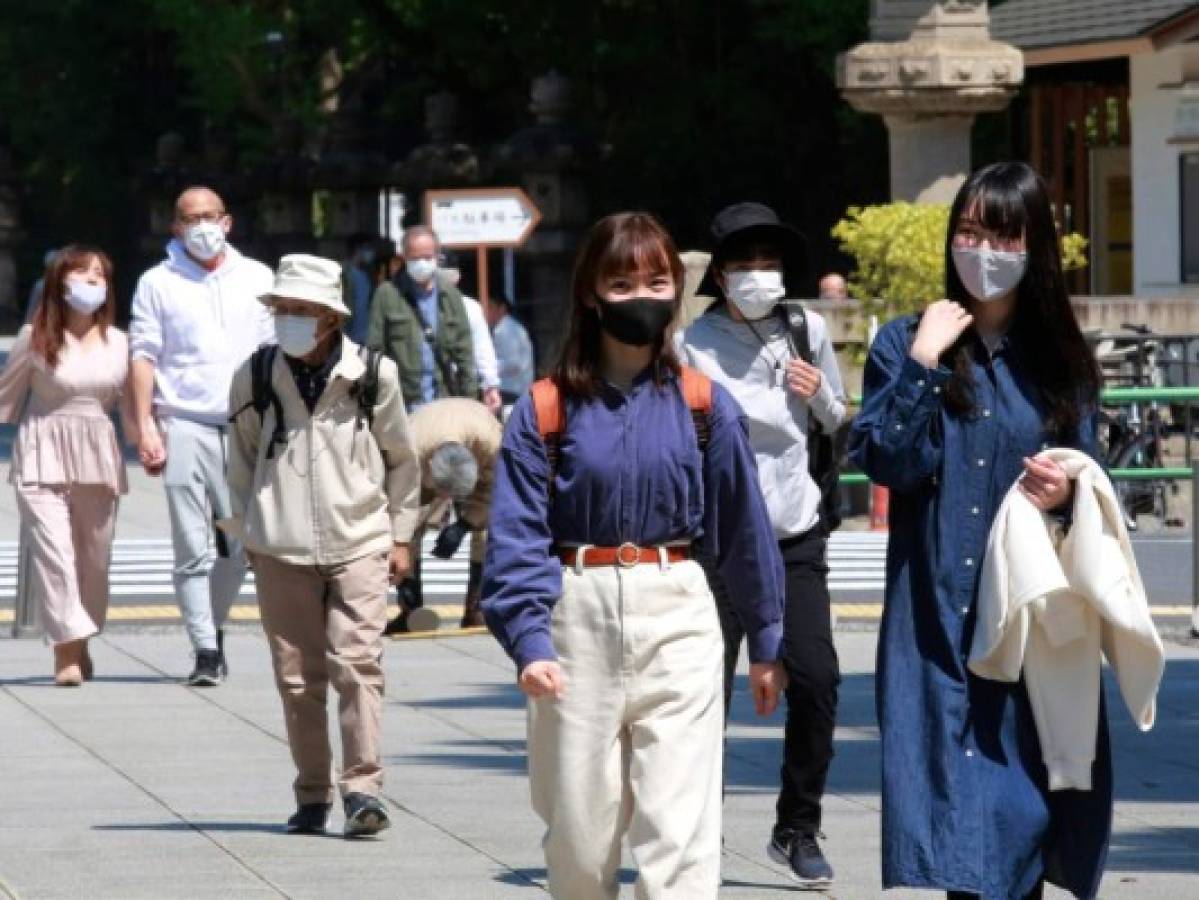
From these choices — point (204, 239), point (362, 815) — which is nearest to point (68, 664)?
point (204, 239)

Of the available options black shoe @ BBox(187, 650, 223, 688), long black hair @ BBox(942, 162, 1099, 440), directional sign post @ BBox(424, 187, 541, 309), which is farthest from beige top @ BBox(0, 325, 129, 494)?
directional sign post @ BBox(424, 187, 541, 309)

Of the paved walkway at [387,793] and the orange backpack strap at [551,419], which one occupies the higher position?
the orange backpack strap at [551,419]

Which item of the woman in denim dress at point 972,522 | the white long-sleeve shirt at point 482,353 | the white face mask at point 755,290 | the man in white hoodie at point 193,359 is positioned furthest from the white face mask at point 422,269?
the woman in denim dress at point 972,522

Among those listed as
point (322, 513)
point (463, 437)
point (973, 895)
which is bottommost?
point (973, 895)

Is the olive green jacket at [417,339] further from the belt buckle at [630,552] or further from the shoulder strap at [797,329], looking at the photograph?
the belt buckle at [630,552]

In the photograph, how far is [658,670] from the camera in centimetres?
654

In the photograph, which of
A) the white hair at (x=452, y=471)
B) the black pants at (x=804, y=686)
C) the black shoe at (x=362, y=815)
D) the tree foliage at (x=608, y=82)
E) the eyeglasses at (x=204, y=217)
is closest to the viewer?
the black pants at (x=804, y=686)

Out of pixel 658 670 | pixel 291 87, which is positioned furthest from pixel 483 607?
pixel 291 87

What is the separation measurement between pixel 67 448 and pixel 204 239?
3.55ft

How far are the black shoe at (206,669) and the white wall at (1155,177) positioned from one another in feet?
63.2

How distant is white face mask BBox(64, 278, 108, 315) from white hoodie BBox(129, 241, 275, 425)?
17 cm

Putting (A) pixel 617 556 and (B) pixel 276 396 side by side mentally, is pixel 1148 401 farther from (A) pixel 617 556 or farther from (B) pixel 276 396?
(A) pixel 617 556

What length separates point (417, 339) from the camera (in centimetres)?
1661

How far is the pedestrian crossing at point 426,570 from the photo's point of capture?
17.0 m
